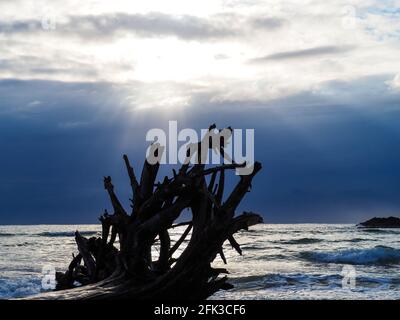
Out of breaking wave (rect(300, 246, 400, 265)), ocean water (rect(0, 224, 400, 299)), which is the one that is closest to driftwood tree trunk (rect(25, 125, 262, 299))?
ocean water (rect(0, 224, 400, 299))

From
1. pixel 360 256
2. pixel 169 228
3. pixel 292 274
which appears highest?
pixel 169 228

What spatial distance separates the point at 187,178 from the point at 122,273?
1.92 m

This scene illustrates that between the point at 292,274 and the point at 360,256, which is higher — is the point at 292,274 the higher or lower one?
the higher one

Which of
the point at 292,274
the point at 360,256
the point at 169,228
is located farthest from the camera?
the point at 360,256

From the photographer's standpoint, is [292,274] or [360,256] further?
[360,256]

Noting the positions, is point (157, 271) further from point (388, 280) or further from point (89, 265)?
point (388, 280)

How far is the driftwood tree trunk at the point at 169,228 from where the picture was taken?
30.2ft

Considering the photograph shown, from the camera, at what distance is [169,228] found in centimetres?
998

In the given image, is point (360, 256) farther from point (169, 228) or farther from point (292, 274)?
point (169, 228)

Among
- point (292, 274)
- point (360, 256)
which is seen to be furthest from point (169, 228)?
point (360, 256)

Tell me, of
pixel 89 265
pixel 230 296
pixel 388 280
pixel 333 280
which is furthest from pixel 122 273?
pixel 388 280

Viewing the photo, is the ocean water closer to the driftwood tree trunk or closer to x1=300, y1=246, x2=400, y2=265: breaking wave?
x1=300, y1=246, x2=400, y2=265: breaking wave

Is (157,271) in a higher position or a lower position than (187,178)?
lower

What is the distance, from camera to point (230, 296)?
15430mm
